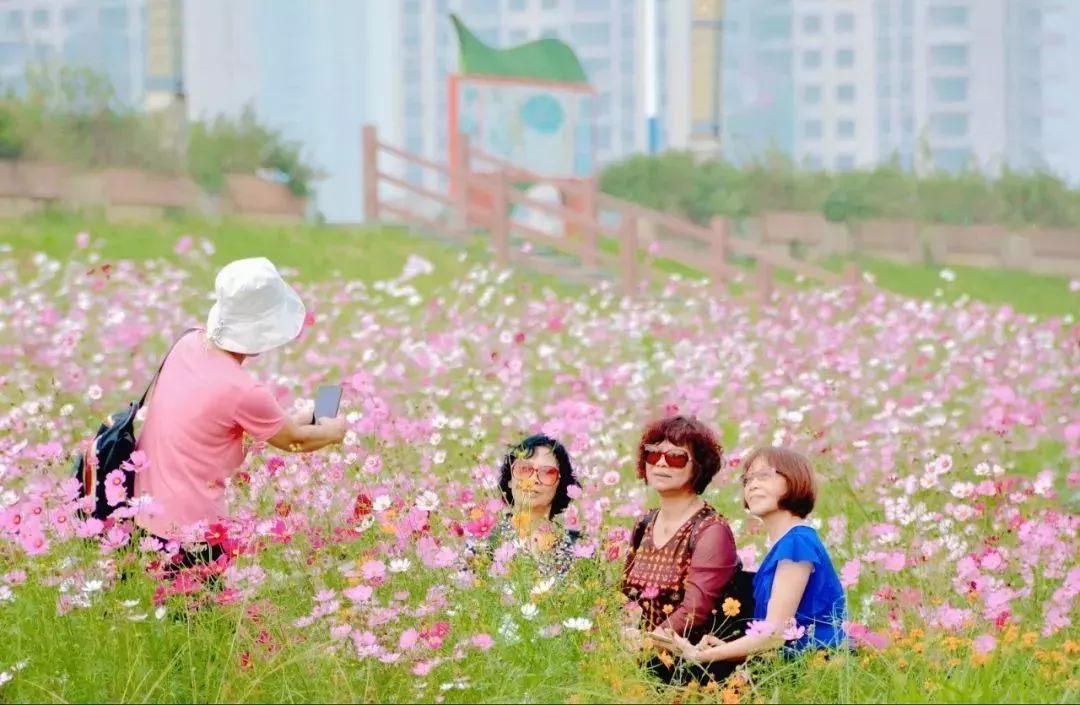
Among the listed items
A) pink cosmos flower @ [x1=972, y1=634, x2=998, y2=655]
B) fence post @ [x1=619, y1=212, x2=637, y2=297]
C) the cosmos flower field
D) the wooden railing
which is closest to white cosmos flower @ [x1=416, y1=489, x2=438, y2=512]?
the cosmos flower field

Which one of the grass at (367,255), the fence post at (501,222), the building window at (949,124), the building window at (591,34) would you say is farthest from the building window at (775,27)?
the fence post at (501,222)

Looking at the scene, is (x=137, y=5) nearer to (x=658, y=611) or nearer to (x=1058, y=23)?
(x=1058, y=23)

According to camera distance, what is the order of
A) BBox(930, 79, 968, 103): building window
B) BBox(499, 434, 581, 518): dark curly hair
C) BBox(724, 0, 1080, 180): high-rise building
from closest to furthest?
BBox(499, 434, 581, 518): dark curly hair
BBox(724, 0, 1080, 180): high-rise building
BBox(930, 79, 968, 103): building window

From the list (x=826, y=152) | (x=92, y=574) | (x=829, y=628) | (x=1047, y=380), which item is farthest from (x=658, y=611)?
(x=826, y=152)

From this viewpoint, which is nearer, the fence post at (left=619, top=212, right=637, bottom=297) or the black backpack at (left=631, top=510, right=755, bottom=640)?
the black backpack at (left=631, top=510, right=755, bottom=640)

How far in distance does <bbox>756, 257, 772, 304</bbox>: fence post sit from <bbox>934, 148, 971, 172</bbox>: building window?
3.43 m

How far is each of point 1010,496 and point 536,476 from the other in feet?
5.28

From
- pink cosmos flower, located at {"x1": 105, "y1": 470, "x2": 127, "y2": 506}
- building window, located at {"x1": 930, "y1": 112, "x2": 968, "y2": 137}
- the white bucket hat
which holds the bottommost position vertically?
pink cosmos flower, located at {"x1": 105, "y1": 470, "x2": 127, "y2": 506}

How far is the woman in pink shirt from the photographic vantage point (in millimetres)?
4074

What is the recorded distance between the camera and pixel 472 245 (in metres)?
15.2

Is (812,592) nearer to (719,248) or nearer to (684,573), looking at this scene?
(684,573)

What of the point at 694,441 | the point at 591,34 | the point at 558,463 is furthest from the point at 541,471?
the point at 591,34

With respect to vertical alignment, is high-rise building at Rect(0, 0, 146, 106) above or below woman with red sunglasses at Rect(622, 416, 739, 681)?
above

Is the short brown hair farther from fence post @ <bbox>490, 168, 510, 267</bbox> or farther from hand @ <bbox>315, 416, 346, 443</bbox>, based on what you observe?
fence post @ <bbox>490, 168, 510, 267</bbox>
